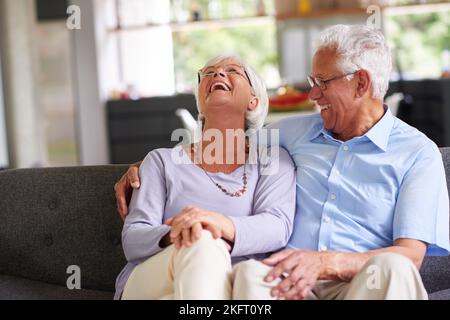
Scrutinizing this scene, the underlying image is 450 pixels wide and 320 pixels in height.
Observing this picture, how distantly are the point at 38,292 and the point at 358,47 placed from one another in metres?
1.23

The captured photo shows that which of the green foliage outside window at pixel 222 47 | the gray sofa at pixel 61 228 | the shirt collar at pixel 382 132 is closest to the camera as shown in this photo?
the shirt collar at pixel 382 132

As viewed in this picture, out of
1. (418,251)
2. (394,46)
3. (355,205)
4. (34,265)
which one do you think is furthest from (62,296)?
(394,46)

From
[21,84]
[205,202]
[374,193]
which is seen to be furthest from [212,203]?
[21,84]

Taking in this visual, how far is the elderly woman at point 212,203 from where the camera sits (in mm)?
1922

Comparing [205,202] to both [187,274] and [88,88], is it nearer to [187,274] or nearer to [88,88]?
[187,274]

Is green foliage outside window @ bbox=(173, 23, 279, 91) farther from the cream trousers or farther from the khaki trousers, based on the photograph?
the khaki trousers

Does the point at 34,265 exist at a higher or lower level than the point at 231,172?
lower

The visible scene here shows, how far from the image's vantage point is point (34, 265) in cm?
249

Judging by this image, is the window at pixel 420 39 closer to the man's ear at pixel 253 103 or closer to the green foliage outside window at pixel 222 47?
the green foliage outside window at pixel 222 47

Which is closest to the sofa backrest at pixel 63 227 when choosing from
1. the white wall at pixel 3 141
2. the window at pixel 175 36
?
the white wall at pixel 3 141

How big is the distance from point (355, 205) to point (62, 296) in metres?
0.92
